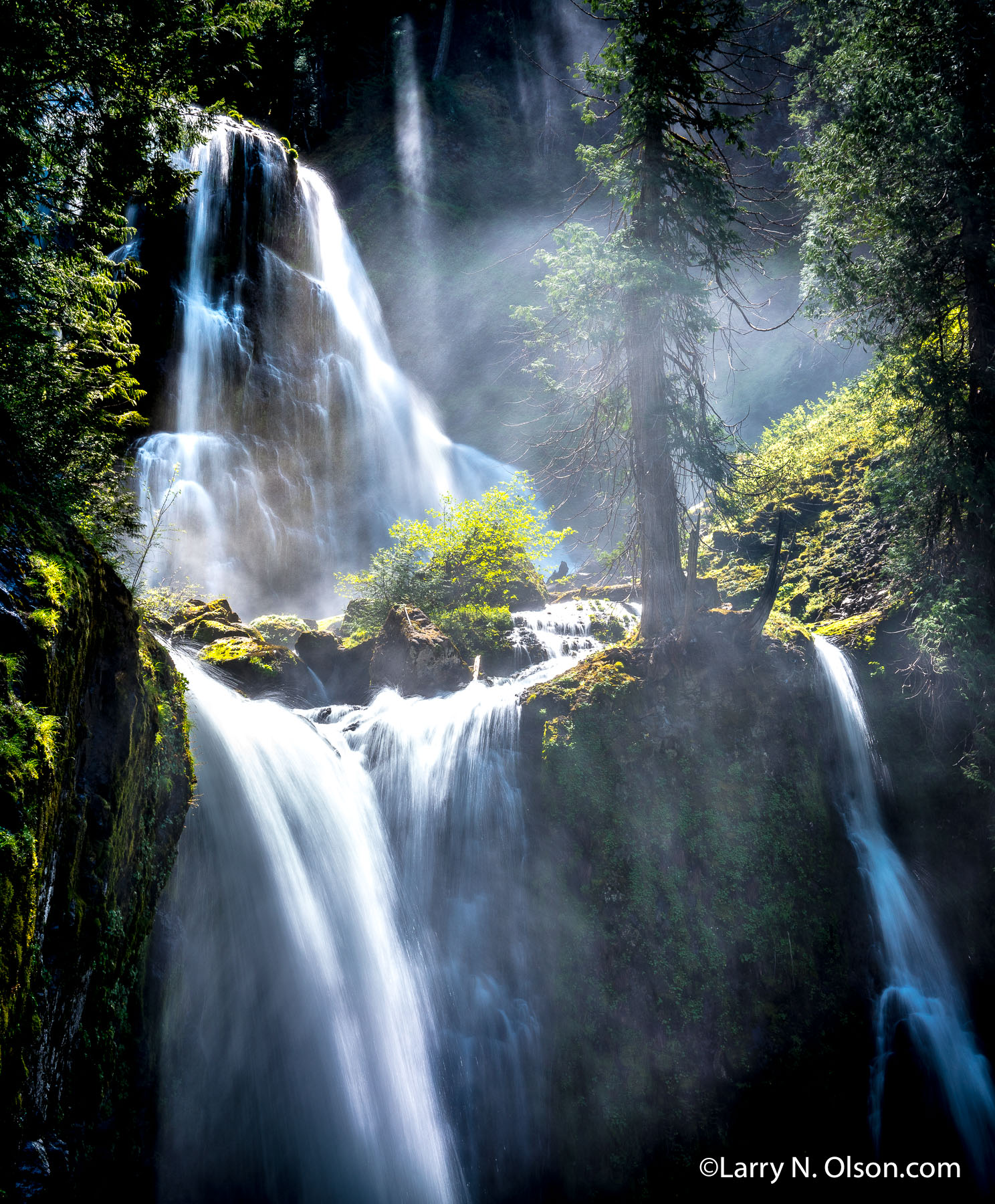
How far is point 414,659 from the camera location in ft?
32.1

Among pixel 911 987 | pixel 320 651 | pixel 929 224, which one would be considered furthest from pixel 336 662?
pixel 929 224

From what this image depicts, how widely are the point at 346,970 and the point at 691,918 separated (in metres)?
3.86

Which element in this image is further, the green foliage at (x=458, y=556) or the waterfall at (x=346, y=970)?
the green foliage at (x=458, y=556)

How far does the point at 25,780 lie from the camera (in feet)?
7.13

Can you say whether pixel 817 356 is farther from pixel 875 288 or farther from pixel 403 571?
pixel 403 571

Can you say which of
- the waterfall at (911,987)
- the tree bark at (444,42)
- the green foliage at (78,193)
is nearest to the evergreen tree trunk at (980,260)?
the waterfall at (911,987)

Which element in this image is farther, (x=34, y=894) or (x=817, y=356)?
(x=817, y=356)

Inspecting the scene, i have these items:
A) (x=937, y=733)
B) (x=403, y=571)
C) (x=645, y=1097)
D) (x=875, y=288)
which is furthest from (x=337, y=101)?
(x=645, y=1097)

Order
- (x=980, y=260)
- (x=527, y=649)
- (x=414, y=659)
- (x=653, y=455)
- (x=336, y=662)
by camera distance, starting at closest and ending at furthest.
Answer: (x=980, y=260) < (x=653, y=455) < (x=414, y=659) < (x=527, y=649) < (x=336, y=662)

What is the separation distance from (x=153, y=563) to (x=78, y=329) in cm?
1271

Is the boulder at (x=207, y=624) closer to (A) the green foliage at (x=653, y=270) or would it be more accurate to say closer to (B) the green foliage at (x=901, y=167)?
(A) the green foliage at (x=653, y=270)

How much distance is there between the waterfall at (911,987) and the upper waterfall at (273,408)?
15598 millimetres

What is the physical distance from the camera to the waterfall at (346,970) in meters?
5.10

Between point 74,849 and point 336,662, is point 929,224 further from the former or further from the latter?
point 336,662
